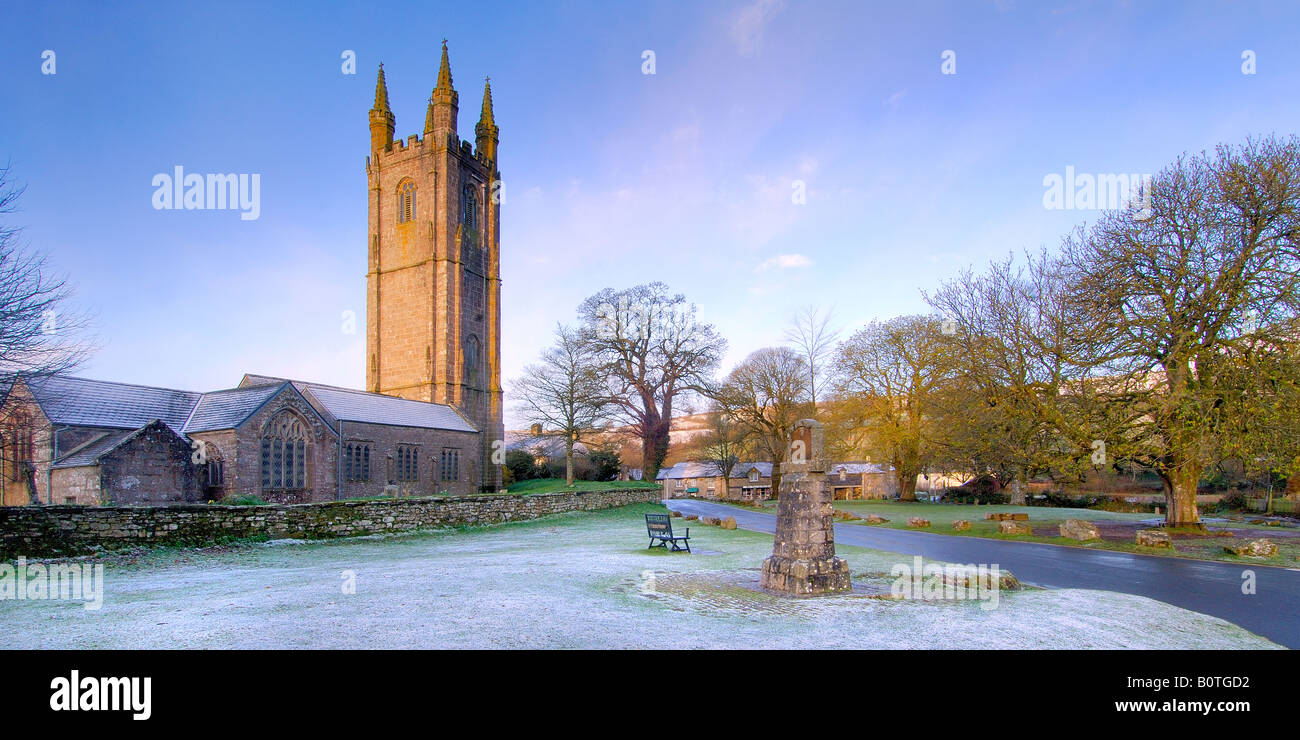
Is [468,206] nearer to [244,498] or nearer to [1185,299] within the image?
[244,498]

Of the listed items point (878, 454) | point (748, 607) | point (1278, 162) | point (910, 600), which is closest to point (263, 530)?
point (748, 607)

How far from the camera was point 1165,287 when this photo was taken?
18.7 meters

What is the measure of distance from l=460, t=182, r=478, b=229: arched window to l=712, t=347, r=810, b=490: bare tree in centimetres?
2280

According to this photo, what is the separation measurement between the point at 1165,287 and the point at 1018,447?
6.05 meters

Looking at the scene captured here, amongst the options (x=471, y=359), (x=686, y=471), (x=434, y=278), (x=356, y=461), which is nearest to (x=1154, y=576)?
(x=356, y=461)

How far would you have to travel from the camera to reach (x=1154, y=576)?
12.6m

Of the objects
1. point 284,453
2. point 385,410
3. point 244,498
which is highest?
point 385,410

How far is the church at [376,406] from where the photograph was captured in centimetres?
2228

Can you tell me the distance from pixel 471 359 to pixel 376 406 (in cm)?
1103

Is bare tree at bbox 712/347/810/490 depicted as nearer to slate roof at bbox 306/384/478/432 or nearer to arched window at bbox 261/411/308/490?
slate roof at bbox 306/384/478/432

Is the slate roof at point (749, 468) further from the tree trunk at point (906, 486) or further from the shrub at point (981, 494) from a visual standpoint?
the tree trunk at point (906, 486)

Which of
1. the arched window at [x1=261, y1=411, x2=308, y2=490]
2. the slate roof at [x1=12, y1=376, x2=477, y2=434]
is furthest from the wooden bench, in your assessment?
the arched window at [x1=261, y1=411, x2=308, y2=490]

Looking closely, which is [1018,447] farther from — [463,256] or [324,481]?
[463,256]

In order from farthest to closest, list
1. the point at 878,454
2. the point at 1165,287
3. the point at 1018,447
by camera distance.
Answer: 1. the point at 878,454
2. the point at 1018,447
3. the point at 1165,287
